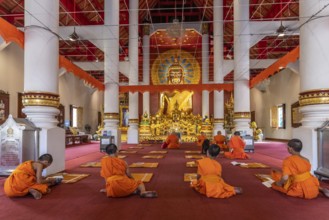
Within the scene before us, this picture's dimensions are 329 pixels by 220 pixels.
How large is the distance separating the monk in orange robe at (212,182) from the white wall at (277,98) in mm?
13843

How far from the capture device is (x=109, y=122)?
12148 mm

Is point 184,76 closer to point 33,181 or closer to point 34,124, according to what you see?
point 34,124

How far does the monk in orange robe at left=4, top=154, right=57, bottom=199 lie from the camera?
4168 mm

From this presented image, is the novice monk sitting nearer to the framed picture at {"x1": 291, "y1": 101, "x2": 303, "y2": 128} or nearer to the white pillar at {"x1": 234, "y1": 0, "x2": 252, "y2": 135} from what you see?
the white pillar at {"x1": 234, "y1": 0, "x2": 252, "y2": 135}

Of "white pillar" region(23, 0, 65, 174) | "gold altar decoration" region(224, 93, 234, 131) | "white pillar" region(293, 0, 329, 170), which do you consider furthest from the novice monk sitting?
"gold altar decoration" region(224, 93, 234, 131)

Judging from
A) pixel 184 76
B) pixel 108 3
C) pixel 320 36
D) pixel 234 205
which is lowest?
pixel 234 205

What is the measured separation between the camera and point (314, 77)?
5.56 m

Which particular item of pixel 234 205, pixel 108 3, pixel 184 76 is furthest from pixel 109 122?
pixel 184 76

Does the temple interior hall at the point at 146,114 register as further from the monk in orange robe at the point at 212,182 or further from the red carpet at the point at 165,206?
the monk in orange robe at the point at 212,182

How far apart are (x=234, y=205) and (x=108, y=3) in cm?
1064

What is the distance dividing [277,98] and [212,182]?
1784cm

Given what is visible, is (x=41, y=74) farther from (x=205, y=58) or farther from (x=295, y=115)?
(x=205, y=58)

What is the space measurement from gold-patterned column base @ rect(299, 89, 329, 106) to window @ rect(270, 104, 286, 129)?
1436 centimetres

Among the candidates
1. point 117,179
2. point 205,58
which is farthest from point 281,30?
point 117,179
